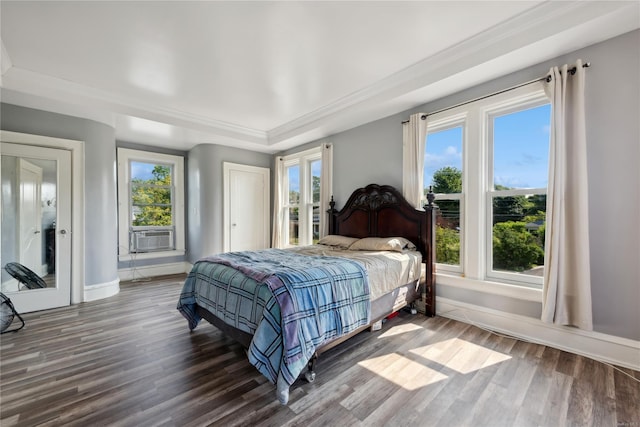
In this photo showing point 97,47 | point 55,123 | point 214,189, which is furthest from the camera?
point 214,189

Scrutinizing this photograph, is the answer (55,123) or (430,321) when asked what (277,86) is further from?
(430,321)

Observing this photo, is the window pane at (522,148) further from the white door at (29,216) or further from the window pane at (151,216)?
the window pane at (151,216)

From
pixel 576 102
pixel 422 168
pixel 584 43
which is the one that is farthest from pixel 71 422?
pixel 584 43

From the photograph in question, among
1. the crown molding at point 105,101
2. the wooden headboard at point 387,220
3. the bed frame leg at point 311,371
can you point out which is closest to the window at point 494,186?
the wooden headboard at point 387,220

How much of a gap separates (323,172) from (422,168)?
5.71 ft

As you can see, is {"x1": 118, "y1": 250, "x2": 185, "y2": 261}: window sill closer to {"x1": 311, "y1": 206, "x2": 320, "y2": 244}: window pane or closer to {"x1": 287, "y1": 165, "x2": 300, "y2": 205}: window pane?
{"x1": 287, "y1": 165, "x2": 300, "y2": 205}: window pane

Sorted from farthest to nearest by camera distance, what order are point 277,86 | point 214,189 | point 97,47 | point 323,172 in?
point 214,189, point 323,172, point 277,86, point 97,47

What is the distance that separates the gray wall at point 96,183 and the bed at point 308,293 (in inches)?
83.7

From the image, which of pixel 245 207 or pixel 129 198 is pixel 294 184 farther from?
pixel 129 198

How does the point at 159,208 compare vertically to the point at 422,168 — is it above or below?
below

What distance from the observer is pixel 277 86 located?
10.4 feet

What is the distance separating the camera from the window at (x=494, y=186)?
→ 2.54m

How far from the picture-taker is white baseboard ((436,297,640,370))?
200 centimetres

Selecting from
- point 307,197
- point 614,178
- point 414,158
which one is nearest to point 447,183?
point 414,158
